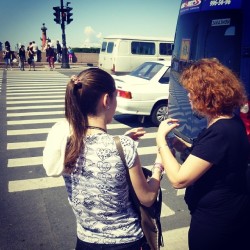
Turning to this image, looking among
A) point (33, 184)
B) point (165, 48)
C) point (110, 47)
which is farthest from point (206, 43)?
point (110, 47)

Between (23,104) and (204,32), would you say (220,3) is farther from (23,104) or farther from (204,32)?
(23,104)

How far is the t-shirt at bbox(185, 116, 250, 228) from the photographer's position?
182 centimetres

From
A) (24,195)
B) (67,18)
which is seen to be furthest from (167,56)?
(24,195)

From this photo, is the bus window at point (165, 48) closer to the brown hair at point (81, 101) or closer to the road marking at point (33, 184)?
the road marking at point (33, 184)

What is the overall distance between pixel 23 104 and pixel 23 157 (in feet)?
18.7

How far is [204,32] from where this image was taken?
445cm

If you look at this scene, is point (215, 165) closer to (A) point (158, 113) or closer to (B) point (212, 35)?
(B) point (212, 35)

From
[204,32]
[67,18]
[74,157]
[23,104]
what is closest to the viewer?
[74,157]

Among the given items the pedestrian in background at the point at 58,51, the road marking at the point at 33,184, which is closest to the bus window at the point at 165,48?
the road marking at the point at 33,184

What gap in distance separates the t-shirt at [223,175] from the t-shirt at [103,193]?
476mm

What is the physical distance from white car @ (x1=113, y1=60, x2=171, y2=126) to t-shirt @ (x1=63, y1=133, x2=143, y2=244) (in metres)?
6.06

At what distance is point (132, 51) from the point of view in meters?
15.9

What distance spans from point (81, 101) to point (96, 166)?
0.38 meters

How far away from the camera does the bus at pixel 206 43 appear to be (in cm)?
378
